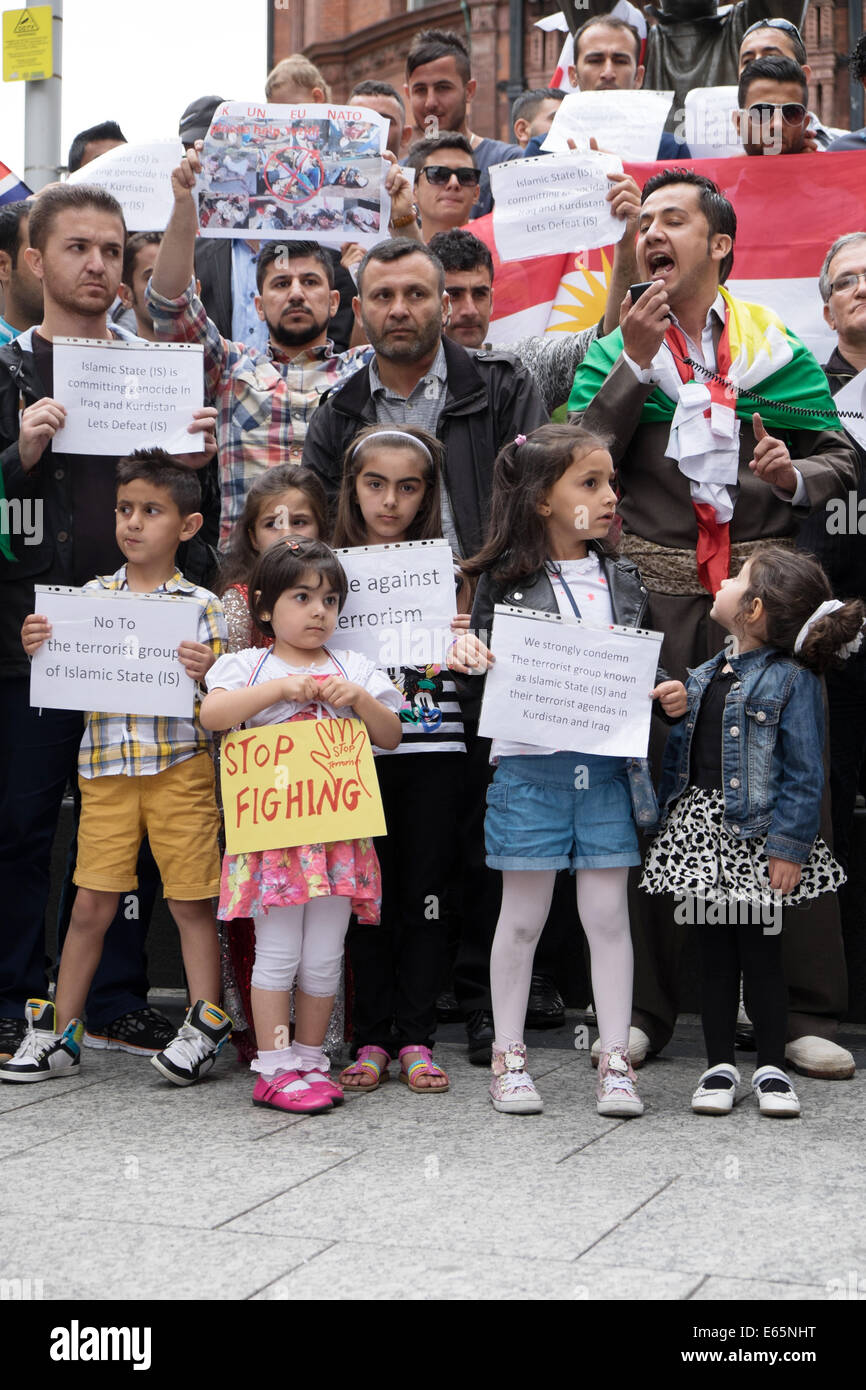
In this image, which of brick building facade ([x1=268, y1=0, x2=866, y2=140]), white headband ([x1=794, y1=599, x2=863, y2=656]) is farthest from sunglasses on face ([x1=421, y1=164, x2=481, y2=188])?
brick building facade ([x1=268, y1=0, x2=866, y2=140])

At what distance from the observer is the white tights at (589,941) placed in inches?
173

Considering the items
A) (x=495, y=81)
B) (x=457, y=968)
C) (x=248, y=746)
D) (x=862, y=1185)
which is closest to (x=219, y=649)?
(x=248, y=746)

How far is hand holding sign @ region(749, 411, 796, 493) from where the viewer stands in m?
4.64

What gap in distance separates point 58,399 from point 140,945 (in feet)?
5.46

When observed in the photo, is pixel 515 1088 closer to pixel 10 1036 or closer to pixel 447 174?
pixel 10 1036

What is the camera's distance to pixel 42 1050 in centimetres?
469

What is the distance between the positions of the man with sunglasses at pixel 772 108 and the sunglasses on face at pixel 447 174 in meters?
1.11

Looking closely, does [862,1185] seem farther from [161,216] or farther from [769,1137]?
[161,216]

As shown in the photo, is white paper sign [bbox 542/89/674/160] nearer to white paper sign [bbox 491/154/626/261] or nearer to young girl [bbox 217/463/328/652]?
white paper sign [bbox 491/154/626/261]

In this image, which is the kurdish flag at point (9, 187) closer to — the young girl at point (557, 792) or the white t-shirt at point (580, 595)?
the young girl at point (557, 792)

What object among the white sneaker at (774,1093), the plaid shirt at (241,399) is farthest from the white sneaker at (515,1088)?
the plaid shirt at (241,399)

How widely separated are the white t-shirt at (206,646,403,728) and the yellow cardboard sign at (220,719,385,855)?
75mm

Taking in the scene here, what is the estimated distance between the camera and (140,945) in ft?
17.0

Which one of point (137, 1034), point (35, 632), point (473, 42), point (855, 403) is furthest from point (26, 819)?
point (473, 42)
